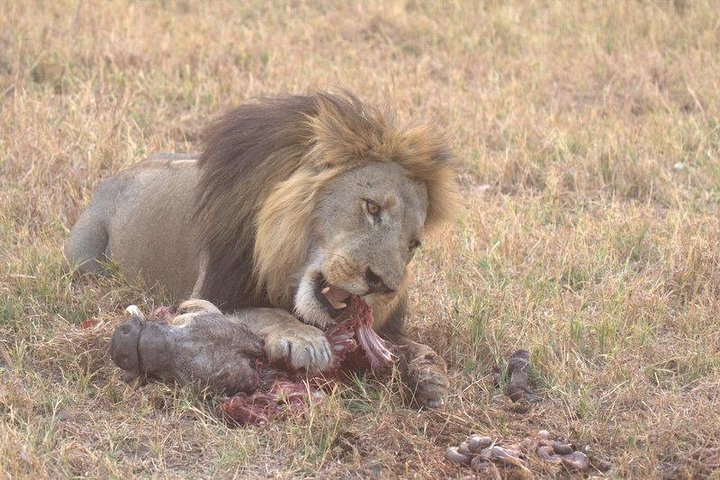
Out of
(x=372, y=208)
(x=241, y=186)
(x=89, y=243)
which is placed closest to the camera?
(x=372, y=208)

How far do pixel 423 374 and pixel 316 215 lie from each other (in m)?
0.63

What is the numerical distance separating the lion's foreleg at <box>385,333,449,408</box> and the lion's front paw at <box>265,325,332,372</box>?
326mm

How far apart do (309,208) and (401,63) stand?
4548mm

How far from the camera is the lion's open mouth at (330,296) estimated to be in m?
4.03

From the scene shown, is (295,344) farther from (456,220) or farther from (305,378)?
(456,220)

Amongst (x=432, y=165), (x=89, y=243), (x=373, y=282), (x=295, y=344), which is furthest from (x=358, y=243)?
(x=89, y=243)

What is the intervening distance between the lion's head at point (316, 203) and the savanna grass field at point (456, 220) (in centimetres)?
29

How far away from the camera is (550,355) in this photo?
447 centimetres

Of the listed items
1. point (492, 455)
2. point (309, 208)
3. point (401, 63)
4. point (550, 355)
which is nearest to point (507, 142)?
point (401, 63)

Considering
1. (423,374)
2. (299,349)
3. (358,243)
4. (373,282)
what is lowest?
(423,374)

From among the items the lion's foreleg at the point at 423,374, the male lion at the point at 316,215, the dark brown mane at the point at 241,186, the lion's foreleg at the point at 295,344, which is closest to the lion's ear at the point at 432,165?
the male lion at the point at 316,215

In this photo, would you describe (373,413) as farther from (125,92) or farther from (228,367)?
(125,92)

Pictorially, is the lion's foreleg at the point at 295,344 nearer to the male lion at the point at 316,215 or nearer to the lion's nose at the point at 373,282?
the male lion at the point at 316,215

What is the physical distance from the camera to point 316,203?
4074 mm
